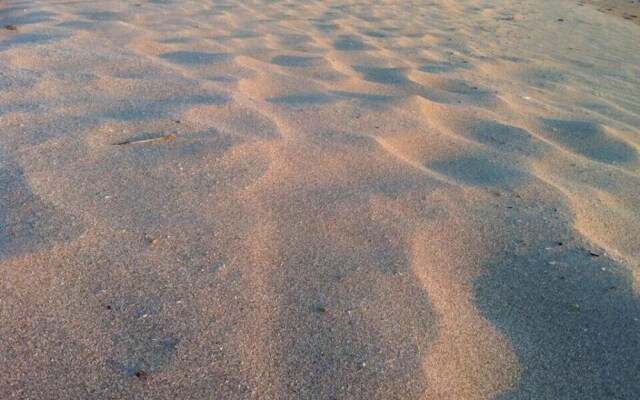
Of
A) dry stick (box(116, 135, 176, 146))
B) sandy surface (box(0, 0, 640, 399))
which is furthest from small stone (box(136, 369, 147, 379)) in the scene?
dry stick (box(116, 135, 176, 146))

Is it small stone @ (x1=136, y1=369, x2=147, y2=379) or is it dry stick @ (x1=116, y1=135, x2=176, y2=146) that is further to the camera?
dry stick @ (x1=116, y1=135, x2=176, y2=146)

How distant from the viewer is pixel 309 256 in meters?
1.66

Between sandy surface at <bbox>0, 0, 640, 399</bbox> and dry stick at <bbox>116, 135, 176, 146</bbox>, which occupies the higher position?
dry stick at <bbox>116, 135, 176, 146</bbox>

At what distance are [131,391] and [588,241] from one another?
1278mm

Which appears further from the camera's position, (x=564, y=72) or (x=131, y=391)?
(x=564, y=72)

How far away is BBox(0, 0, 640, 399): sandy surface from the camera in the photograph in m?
1.32

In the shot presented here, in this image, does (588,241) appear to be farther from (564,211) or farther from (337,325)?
(337,325)

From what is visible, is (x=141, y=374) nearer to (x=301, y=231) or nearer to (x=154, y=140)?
(x=301, y=231)

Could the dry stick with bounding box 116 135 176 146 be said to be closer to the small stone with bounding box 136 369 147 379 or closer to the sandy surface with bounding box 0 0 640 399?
the sandy surface with bounding box 0 0 640 399

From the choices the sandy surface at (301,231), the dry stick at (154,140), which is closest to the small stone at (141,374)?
the sandy surface at (301,231)

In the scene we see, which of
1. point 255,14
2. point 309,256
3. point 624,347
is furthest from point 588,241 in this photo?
point 255,14

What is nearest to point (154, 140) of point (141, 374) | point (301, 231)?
point (301, 231)

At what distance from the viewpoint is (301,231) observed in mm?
1766

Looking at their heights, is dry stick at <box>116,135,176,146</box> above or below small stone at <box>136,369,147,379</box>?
above
